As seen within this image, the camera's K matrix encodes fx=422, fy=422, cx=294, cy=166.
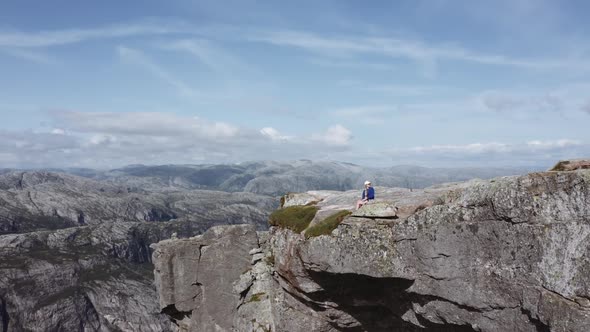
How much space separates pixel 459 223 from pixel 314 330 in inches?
725

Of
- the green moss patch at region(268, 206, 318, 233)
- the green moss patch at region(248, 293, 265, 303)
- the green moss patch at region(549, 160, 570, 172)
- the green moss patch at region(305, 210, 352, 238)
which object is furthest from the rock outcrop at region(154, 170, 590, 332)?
the green moss patch at region(549, 160, 570, 172)

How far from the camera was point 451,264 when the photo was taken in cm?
3077

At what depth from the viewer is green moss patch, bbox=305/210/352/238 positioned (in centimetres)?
3694

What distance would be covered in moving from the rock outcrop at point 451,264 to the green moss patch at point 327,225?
0.58 metres

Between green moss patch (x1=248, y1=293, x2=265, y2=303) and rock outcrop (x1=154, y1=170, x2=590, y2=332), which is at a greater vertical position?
rock outcrop (x1=154, y1=170, x2=590, y2=332)

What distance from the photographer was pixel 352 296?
38.7m

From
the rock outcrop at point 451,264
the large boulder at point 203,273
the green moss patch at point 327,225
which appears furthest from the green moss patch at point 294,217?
the large boulder at point 203,273

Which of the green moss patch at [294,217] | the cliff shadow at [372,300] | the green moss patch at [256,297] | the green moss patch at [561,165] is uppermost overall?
the green moss patch at [561,165]

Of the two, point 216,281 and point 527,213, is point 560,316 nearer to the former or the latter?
point 527,213

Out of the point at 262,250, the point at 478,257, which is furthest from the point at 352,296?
the point at 262,250

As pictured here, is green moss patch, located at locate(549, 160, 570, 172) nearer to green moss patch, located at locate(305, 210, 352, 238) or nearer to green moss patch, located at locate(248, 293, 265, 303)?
green moss patch, located at locate(305, 210, 352, 238)

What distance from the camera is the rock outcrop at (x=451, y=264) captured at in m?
25.5

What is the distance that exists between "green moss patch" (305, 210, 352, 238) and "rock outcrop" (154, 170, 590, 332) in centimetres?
58

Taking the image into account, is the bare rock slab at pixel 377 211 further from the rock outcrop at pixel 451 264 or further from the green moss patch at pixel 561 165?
the green moss patch at pixel 561 165
